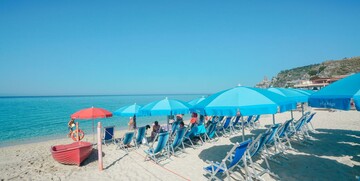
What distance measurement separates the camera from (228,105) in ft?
13.4

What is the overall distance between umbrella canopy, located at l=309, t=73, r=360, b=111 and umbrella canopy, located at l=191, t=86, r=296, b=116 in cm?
63

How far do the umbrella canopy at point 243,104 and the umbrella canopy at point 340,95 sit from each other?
63 cm

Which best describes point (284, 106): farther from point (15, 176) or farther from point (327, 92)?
point (15, 176)

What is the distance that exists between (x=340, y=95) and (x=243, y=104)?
1.39 meters

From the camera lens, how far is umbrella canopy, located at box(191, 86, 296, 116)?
12.6 ft

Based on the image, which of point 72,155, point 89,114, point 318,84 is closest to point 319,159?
point 72,155

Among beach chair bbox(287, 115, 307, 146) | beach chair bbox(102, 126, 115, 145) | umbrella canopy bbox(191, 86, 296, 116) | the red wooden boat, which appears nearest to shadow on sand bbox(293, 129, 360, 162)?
beach chair bbox(287, 115, 307, 146)

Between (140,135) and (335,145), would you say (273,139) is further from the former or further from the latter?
(140,135)

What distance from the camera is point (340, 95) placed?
323 cm

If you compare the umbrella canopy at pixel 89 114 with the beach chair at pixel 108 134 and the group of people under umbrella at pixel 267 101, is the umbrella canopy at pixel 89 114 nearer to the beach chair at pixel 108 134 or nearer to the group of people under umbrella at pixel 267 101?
the beach chair at pixel 108 134

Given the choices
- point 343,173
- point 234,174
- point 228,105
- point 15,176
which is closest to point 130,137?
point 15,176

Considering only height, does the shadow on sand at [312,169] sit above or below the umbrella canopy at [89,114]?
below

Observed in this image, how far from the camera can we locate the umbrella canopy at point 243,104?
3850mm

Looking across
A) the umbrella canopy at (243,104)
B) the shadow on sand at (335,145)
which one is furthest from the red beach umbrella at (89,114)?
the shadow on sand at (335,145)
